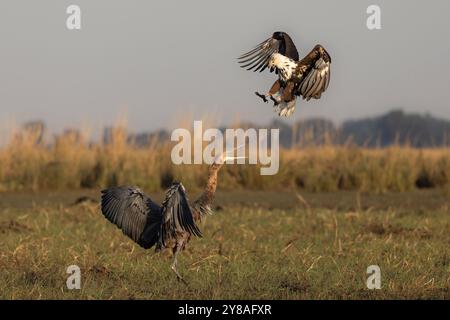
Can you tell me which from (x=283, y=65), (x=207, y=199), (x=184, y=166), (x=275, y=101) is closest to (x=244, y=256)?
(x=207, y=199)

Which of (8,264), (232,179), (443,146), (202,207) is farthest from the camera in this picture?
(443,146)

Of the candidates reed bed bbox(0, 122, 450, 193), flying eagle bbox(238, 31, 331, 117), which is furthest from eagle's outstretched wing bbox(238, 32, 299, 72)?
reed bed bbox(0, 122, 450, 193)

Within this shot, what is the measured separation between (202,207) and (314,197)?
9274 millimetres

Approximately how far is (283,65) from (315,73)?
0.87ft

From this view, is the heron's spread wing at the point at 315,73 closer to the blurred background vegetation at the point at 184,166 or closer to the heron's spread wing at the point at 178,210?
the heron's spread wing at the point at 178,210

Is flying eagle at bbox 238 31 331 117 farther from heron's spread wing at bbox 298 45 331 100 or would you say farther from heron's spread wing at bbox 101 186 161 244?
heron's spread wing at bbox 101 186 161 244

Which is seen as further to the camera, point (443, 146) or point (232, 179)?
point (443, 146)

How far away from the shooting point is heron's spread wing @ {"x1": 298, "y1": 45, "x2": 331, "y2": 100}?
6.79 m

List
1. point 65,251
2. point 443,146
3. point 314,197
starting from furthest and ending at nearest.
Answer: point 443,146 → point 314,197 → point 65,251

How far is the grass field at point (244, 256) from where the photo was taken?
24.4 ft

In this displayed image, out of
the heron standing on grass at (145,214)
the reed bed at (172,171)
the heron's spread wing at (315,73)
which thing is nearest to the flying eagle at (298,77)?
the heron's spread wing at (315,73)

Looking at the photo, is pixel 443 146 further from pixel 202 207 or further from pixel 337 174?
pixel 202 207
